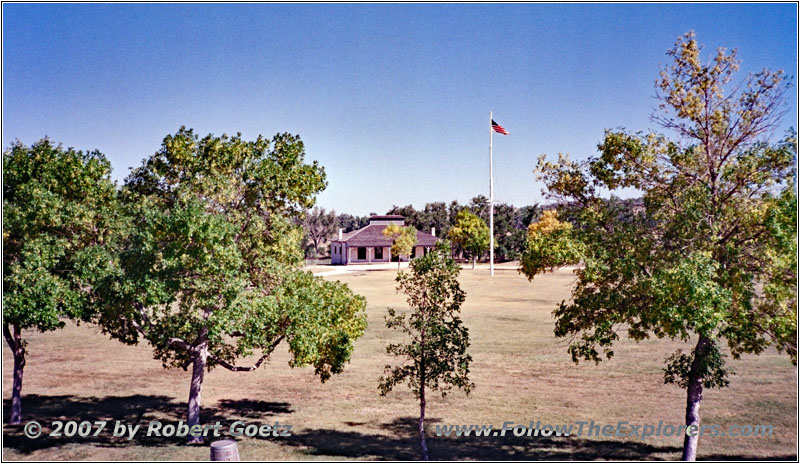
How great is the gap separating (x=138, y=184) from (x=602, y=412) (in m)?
13.7

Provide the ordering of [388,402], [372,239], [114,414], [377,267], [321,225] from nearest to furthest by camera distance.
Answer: [114,414] < [388,402] < [377,267] < [372,239] < [321,225]

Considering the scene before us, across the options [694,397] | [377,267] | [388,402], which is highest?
[377,267]

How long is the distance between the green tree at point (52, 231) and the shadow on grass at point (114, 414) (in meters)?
2.63

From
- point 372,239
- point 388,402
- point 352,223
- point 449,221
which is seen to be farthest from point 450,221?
point 388,402

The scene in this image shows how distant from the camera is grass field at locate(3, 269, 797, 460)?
14586 mm

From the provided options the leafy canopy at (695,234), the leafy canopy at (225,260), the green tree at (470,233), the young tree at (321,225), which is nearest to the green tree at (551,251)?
the leafy canopy at (695,234)

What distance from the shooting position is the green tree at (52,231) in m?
12.8

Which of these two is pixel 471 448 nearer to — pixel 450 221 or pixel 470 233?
pixel 470 233

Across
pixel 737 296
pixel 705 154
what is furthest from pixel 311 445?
pixel 705 154

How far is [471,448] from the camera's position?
15.1 metres

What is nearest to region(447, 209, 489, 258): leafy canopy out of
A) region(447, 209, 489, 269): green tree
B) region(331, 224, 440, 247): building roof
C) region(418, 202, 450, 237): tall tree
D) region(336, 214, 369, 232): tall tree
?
region(447, 209, 489, 269): green tree

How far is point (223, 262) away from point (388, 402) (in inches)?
344

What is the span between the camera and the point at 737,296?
1107 cm

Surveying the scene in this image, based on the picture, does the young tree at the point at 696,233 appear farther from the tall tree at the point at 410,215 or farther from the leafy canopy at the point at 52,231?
the tall tree at the point at 410,215
